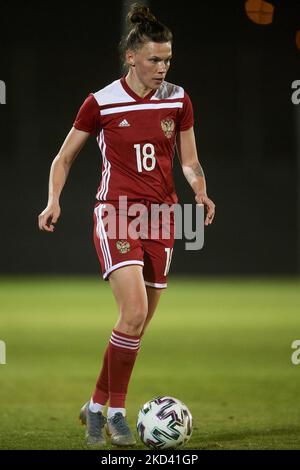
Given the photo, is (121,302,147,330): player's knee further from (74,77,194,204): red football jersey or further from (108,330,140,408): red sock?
(74,77,194,204): red football jersey

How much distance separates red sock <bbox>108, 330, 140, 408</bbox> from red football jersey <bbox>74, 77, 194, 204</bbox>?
0.78 m

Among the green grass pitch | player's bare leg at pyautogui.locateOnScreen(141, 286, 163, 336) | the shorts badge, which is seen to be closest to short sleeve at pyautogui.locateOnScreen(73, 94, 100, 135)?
the shorts badge

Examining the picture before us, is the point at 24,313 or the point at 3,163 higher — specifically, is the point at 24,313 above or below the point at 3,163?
below

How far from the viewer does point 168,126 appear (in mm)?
5641

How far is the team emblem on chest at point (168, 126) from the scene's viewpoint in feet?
18.4

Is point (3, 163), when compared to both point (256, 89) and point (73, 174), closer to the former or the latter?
point (73, 174)

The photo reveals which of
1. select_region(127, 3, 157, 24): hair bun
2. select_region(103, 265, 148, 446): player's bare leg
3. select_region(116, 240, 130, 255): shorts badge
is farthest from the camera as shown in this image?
select_region(127, 3, 157, 24): hair bun

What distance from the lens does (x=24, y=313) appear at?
13836 mm

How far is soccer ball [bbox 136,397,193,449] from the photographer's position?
16.9 ft

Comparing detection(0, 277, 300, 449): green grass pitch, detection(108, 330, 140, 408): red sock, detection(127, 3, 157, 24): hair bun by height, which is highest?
detection(127, 3, 157, 24): hair bun

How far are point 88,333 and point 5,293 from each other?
19.3 feet

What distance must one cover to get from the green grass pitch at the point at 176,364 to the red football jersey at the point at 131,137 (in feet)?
4.65

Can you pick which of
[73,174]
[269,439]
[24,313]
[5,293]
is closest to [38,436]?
[269,439]
